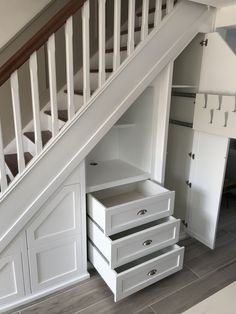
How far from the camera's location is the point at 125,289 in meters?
1.85

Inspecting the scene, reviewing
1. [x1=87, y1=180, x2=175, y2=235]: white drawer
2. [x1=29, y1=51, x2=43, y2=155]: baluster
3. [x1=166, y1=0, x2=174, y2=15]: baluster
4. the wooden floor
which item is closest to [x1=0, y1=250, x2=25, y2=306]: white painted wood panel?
the wooden floor

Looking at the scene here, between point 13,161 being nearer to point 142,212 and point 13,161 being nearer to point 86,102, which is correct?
point 86,102

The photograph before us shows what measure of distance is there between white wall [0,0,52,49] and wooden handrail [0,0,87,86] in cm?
81

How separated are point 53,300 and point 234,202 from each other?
2.65m

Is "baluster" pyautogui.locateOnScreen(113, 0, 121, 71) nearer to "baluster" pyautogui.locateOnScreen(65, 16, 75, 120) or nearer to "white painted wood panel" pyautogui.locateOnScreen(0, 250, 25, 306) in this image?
"baluster" pyautogui.locateOnScreen(65, 16, 75, 120)

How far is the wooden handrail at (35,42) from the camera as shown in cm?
141

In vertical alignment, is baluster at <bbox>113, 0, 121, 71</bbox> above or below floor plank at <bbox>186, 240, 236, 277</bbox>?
above

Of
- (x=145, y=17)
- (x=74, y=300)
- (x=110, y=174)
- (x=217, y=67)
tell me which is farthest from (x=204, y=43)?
(x=74, y=300)

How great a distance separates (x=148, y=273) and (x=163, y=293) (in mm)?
243

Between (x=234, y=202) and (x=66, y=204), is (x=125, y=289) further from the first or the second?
(x=234, y=202)

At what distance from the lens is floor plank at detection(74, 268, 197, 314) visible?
6.17ft

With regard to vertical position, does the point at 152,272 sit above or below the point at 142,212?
below

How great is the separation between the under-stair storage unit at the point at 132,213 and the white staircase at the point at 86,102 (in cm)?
35

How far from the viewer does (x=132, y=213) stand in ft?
6.29
